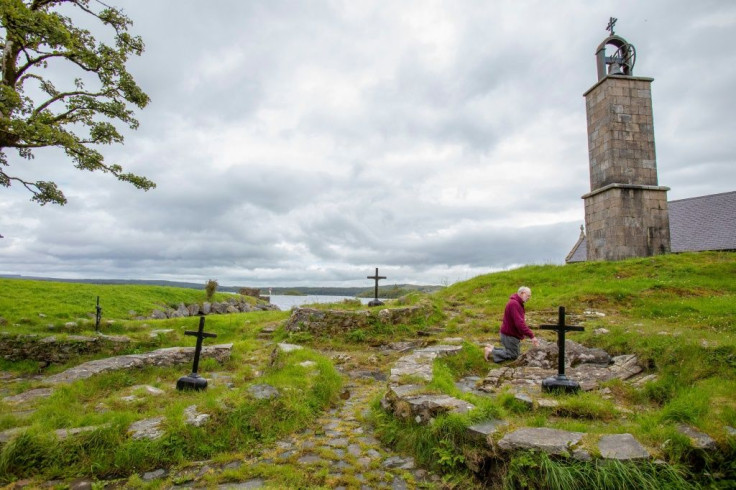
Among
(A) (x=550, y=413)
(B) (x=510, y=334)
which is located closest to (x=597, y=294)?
(B) (x=510, y=334)

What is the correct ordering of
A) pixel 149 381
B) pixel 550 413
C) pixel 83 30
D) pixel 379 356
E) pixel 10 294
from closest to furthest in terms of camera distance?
1. pixel 550 413
2. pixel 149 381
3. pixel 379 356
4. pixel 83 30
5. pixel 10 294

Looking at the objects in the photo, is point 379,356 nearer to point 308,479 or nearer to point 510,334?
point 510,334

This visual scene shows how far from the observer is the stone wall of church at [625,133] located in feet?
61.1

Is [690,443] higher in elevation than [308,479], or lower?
higher

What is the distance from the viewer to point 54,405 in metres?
6.30

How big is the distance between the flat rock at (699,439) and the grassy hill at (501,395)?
90mm

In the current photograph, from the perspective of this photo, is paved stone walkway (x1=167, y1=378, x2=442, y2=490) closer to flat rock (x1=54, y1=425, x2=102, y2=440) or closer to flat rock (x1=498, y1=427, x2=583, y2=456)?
flat rock (x1=498, y1=427, x2=583, y2=456)

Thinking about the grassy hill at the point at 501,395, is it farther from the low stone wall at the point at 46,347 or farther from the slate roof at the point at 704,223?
the slate roof at the point at 704,223

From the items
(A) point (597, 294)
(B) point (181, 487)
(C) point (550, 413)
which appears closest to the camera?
(B) point (181, 487)

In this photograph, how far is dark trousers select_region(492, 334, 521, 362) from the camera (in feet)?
28.9

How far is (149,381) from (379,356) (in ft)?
19.6

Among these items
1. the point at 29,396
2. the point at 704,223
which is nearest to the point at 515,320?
the point at 29,396

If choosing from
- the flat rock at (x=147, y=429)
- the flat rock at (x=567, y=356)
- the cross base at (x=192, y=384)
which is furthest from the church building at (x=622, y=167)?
the flat rock at (x=147, y=429)

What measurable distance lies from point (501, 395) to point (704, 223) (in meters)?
29.7
